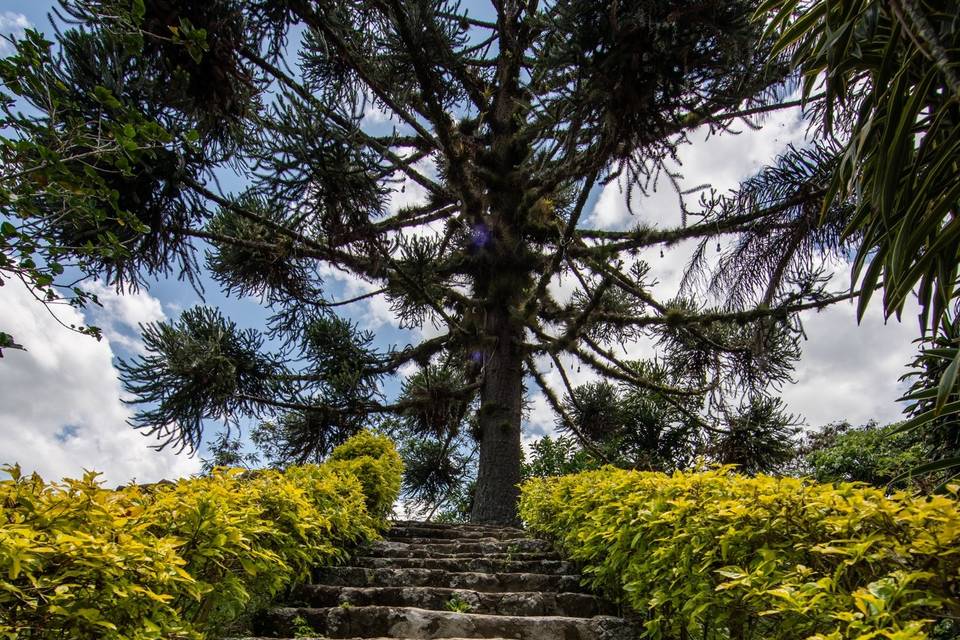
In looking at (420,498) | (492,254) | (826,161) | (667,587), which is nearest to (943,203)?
(667,587)

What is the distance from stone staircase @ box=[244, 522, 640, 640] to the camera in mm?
3527

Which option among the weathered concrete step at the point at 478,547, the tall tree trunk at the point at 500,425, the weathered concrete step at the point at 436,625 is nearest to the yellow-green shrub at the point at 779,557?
the weathered concrete step at the point at 436,625

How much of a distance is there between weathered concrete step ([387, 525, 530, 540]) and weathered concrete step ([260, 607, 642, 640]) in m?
2.80

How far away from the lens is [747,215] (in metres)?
6.36

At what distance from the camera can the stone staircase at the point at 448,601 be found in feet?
11.6

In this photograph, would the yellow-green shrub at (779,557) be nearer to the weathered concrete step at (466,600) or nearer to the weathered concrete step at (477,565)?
the weathered concrete step at (466,600)

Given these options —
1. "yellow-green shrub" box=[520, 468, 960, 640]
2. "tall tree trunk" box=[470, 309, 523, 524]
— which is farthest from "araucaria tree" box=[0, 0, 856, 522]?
"yellow-green shrub" box=[520, 468, 960, 640]

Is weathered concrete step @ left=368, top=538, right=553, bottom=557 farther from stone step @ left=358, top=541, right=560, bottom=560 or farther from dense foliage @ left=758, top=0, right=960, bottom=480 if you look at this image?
dense foliage @ left=758, top=0, right=960, bottom=480

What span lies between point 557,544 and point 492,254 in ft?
17.4

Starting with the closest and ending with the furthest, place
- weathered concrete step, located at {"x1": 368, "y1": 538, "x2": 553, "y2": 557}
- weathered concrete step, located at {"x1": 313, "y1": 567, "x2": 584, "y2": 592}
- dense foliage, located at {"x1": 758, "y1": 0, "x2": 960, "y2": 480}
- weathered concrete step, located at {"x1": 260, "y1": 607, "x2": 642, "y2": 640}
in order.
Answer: dense foliage, located at {"x1": 758, "y1": 0, "x2": 960, "y2": 480} → weathered concrete step, located at {"x1": 260, "y1": 607, "x2": 642, "y2": 640} → weathered concrete step, located at {"x1": 313, "y1": 567, "x2": 584, "y2": 592} → weathered concrete step, located at {"x1": 368, "y1": 538, "x2": 553, "y2": 557}

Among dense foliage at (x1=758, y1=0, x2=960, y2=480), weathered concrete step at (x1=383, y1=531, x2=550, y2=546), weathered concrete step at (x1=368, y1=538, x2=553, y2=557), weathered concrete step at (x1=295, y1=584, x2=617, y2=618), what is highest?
dense foliage at (x1=758, y1=0, x2=960, y2=480)

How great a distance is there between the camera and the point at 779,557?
7.51 ft

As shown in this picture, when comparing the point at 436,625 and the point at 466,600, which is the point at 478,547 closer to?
the point at 466,600

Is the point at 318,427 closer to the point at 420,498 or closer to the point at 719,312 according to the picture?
the point at 420,498
